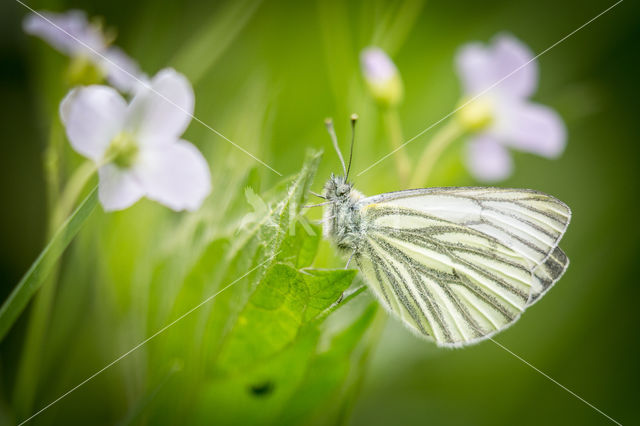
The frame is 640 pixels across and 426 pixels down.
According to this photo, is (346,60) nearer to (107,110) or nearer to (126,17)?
(126,17)

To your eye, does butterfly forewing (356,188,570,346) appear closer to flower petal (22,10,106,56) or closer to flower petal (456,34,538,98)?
flower petal (456,34,538,98)

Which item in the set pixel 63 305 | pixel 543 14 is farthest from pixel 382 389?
pixel 543 14

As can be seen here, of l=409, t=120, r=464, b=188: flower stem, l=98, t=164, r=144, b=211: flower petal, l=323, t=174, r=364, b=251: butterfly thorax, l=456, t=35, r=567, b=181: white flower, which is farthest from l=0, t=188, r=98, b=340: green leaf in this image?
l=456, t=35, r=567, b=181: white flower

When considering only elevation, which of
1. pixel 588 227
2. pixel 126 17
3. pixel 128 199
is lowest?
pixel 588 227

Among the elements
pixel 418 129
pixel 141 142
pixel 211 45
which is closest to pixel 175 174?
pixel 141 142

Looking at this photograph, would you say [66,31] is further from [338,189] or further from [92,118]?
[338,189]

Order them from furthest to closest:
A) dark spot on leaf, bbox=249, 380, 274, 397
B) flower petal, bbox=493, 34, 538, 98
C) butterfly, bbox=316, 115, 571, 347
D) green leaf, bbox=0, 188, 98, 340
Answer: flower petal, bbox=493, 34, 538, 98 < butterfly, bbox=316, 115, 571, 347 < dark spot on leaf, bbox=249, 380, 274, 397 < green leaf, bbox=0, 188, 98, 340
